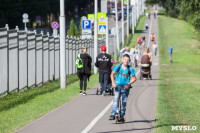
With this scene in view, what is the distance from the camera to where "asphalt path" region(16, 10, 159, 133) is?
13203 mm

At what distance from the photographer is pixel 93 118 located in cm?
1520

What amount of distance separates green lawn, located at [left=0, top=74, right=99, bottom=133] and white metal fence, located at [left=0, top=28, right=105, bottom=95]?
523 mm

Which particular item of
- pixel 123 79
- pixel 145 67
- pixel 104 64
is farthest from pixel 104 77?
pixel 145 67

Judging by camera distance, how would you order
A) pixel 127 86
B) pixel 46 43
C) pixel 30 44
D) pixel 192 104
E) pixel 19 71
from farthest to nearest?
pixel 46 43 → pixel 30 44 → pixel 19 71 → pixel 192 104 → pixel 127 86

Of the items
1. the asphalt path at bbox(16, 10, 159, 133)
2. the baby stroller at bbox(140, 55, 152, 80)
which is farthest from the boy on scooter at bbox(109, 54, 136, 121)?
the baby stroller at bbox(140, 55, 152, 80)

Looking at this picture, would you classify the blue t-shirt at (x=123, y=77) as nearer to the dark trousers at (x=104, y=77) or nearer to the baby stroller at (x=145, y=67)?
the dark trousers at (x=104, y=77)

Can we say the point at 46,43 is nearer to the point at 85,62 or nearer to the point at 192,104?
the point at 85,62

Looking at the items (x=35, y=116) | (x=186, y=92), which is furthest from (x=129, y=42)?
(x=35, y=116)

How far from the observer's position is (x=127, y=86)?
1412 centimetres

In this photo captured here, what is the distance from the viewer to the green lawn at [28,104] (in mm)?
14367

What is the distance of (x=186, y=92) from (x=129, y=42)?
6520 centimetres

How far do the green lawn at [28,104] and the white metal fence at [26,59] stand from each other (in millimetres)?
523

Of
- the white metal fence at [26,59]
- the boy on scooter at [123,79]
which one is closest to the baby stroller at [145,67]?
the white metal fence at [26,59]

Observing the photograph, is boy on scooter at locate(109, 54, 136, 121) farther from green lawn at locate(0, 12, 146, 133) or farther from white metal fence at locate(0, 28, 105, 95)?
white metal fence at locate(0, 28, 105, 95)
